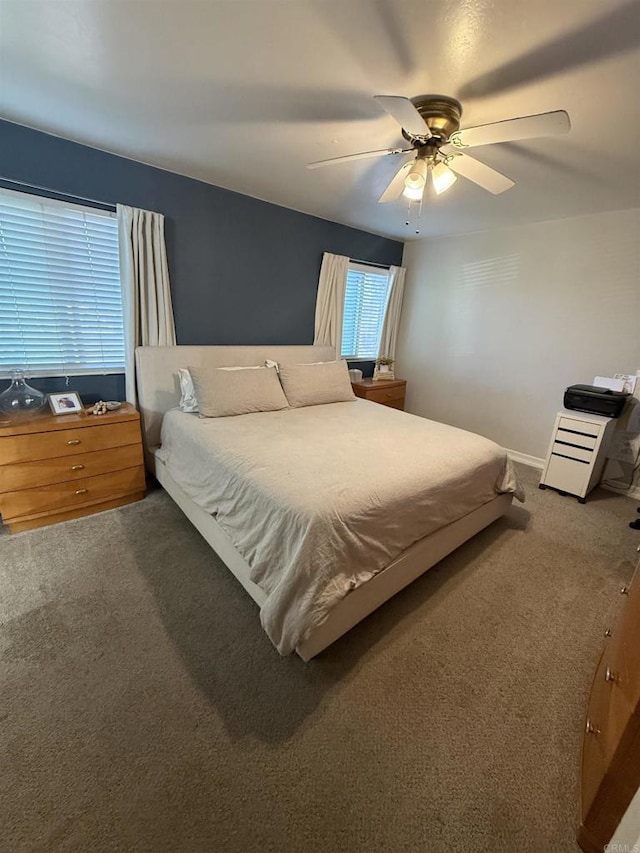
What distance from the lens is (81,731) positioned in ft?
4.03

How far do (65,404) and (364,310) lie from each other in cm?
338

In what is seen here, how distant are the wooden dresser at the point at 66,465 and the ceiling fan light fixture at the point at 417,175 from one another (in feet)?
7.49

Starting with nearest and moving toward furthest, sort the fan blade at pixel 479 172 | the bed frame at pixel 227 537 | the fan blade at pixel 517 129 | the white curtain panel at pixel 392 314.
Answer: the fan blade at pixel 517 129
the bed frame at pixel 227 537
the fan blade at pixel 479 172
the white curtain panel at pixel 392 314

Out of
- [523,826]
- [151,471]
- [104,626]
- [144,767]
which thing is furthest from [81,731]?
[151,471]

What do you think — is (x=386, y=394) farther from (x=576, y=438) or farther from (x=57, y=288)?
(x=57, y=288)

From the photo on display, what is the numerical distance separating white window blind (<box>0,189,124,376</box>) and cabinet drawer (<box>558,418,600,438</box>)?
12.4 feet

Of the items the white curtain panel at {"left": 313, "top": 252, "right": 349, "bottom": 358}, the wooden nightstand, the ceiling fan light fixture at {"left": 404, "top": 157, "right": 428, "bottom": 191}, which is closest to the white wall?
the wooden nightstand

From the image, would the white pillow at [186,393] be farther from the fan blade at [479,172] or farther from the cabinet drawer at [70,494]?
the fan blade at [479,172]

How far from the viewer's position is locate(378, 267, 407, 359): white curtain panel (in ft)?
14.7

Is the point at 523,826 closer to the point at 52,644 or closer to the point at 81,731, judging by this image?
the point at 81,731

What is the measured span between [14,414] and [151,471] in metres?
0.98

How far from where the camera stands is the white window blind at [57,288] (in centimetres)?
224

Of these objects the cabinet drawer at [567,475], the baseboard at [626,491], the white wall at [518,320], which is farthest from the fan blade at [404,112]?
the baseboard at [626,491]

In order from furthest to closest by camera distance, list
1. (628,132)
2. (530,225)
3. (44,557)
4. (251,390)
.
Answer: (530,225) < (251,390) < (44,557) < (628,132)
